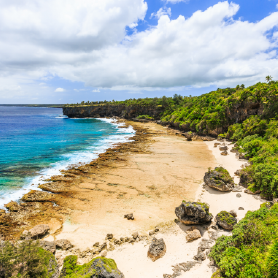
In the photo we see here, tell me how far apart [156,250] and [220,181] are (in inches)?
571

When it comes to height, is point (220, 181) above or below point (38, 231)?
above

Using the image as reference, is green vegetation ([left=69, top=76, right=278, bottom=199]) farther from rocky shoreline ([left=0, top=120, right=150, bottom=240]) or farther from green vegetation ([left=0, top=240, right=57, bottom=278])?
rocky shoreline ([left=0, top=120, right=150, bottom=240])

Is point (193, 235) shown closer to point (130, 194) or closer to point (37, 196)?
point (130, 194)

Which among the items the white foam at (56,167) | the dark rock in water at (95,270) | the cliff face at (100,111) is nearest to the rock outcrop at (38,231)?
the dark rock in water at (95,270)

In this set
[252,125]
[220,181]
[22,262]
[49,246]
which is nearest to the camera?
[22,262]

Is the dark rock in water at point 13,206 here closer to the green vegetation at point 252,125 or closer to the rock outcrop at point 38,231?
the rock outcrop at point 38,231

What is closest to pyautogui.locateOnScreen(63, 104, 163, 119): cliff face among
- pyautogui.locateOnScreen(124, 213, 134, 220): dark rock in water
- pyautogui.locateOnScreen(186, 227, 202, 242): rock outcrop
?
pyautogui.locateOnScreen(124, 213, 134, 220): dark rock in water

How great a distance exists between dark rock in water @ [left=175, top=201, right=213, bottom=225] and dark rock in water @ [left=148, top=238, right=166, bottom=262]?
4205 mm

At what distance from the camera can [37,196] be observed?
23.8 m

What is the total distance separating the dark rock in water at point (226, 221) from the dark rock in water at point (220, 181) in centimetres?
721

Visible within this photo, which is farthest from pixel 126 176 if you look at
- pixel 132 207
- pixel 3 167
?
pixel 3 167

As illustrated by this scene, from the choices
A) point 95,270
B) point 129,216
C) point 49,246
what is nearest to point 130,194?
point 129,216

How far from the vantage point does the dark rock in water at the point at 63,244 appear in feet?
49.3

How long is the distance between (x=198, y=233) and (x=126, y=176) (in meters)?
17.0
